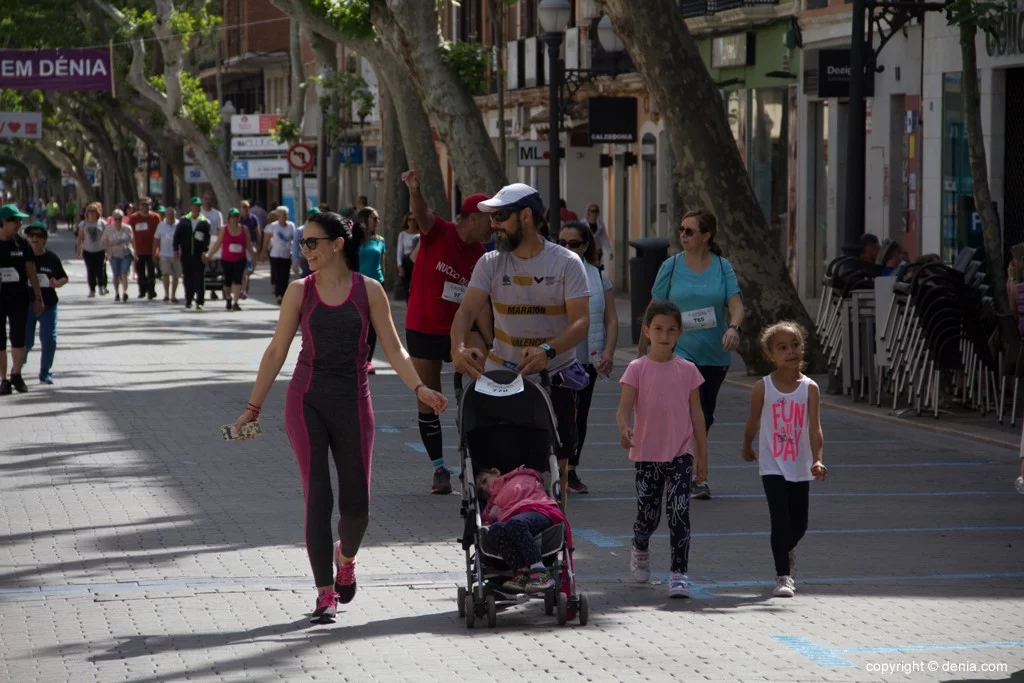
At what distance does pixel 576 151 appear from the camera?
41.2 m

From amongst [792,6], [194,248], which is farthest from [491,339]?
[194,248]

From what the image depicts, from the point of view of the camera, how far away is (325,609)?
25.7ft

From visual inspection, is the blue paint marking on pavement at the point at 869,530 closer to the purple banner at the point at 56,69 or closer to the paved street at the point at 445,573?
the paved street at the point at 445,573

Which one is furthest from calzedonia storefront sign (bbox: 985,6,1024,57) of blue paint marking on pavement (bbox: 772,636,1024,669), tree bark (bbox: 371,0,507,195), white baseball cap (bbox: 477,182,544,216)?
blue paint marking on pavement (bbox: 772,636,1024,669)

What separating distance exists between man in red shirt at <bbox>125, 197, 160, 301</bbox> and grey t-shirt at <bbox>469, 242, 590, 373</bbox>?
27.9 m

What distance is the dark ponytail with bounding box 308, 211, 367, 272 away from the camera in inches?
310

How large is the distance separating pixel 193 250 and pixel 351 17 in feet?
20.8

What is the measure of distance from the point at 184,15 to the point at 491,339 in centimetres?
3952

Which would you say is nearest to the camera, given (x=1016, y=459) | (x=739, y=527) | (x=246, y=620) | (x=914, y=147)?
(x=246, y=620)

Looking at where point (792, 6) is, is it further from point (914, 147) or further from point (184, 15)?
point (184, 15)

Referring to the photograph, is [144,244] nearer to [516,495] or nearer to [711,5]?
[711,5]

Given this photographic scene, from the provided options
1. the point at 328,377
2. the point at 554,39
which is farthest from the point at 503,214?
the point at 554,39

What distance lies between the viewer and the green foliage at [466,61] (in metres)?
Answer: 26.7

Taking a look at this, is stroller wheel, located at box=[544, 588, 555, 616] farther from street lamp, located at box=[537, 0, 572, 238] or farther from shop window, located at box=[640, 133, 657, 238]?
shop window, located at box=[640, 133, 657, 238]
